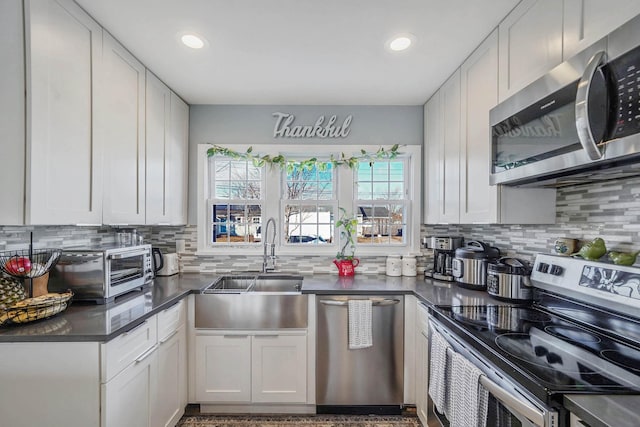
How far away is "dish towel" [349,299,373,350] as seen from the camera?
2.13 metres

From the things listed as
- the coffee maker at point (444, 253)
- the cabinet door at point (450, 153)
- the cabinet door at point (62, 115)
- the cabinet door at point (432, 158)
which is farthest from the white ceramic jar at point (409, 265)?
the cabinet door at point (62, 115)

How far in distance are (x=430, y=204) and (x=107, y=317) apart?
2.36 metres

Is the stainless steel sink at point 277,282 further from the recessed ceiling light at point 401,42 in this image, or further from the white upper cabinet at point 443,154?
the recessed ceiling light at point 401,42

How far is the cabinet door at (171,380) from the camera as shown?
1806mm

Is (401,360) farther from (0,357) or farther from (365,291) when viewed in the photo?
(0,357)

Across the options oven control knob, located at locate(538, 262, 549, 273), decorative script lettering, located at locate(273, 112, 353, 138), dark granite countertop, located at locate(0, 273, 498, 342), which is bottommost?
dark granite countertop, located at locate(0, 273, 498, 342)

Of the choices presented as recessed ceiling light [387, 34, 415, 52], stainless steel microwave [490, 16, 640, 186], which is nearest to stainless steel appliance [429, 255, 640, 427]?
stainless steel microwave [490, 16, 640, 186]

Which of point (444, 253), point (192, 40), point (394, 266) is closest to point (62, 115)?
point (192, 40)

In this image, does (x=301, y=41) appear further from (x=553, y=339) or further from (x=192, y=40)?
(x=553, y=339)

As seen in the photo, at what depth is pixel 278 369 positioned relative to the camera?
217 cm

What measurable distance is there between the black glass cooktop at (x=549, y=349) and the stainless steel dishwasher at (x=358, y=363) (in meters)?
0.64

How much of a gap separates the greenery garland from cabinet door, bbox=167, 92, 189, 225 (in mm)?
235

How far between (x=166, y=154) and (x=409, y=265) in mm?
2207

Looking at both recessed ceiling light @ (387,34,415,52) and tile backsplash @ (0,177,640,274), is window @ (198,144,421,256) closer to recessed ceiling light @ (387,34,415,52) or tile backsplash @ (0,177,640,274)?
tile backsplash @ (0,177,640,274)
